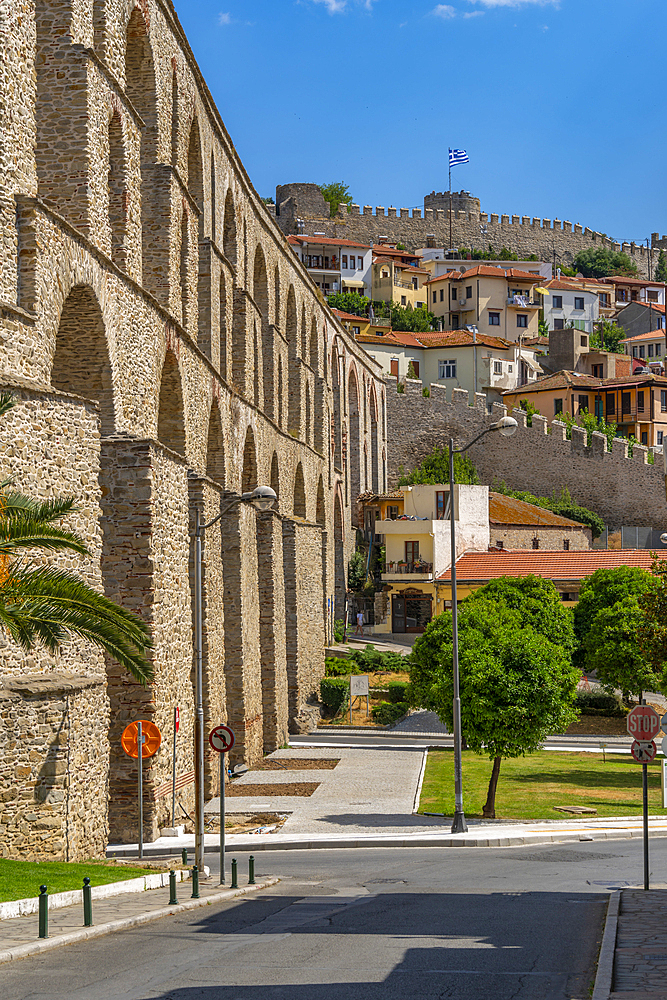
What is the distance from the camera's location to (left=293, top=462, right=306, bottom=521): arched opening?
54812mm

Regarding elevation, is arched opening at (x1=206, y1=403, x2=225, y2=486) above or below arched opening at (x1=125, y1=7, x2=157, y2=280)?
below

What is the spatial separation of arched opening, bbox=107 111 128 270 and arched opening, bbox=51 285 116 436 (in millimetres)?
3442

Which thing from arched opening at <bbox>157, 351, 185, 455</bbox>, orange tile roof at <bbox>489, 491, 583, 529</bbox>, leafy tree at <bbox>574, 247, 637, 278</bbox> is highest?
leafy tree at <bbox>574, 247, 637, 278</bbox>

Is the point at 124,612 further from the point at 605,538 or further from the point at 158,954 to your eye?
the point at 605,538

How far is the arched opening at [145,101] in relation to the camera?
3123 centimetres

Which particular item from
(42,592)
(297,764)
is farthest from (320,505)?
(42,592)

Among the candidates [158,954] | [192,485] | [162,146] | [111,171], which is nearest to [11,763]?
[158,954]

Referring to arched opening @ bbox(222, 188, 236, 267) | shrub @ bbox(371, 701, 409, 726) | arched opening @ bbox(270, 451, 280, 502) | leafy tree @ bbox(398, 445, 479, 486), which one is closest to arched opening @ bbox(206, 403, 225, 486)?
arched opening @ bbox(222, 188, 236, 267)

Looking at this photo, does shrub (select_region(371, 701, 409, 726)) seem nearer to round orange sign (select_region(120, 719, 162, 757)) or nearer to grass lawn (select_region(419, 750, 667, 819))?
grass lawn (select_region(419, 750, 667, 819))

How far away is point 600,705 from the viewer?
48.3 m

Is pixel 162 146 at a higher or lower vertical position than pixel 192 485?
higher

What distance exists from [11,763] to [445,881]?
730 centimetres

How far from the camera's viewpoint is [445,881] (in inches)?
753

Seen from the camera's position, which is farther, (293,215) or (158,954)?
(293,215)
